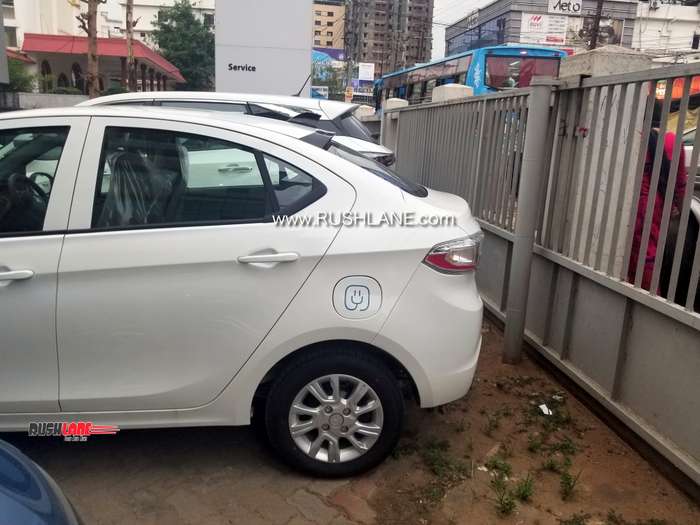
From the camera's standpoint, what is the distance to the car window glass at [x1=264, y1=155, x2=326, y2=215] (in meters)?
2.75

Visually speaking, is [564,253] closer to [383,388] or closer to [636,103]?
[636,103]

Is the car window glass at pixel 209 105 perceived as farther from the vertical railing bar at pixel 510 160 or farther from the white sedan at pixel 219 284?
the white sedan at pixel 219 284

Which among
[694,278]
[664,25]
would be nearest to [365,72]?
[664,25]

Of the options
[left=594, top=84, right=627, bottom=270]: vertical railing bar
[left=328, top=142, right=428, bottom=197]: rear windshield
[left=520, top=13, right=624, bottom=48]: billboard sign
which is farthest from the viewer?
[left=520, top=13, right=624, bottom=48]: billboard sign

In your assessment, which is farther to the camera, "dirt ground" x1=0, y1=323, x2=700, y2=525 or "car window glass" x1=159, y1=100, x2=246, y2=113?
"car window glass" x1=159, y1=100, x2=246, y2=113

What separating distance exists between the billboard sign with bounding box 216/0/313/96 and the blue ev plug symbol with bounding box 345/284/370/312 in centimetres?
724

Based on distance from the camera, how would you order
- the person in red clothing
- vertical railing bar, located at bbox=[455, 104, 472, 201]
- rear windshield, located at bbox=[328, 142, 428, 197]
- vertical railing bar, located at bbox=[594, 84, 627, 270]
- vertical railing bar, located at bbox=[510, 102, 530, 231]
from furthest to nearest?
1. vertical railing bar, located at bbox=[455, 104, 472, 201]
2. vertical railing bar, located at bbox=[510, 102, 530, 231]
3. vertical railing bar, located at bbox=[594, 84, 627, 270]
4. the person in red clothing
5. rear windshield, located at bbox=[328, 142, 428, 197]

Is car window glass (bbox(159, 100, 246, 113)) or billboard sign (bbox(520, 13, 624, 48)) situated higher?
billboard sign (bbox(520, 13, 624, 48))

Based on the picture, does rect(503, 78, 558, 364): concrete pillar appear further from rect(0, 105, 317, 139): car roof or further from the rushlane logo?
the rushlane logo

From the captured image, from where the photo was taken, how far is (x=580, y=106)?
3883 millimetres

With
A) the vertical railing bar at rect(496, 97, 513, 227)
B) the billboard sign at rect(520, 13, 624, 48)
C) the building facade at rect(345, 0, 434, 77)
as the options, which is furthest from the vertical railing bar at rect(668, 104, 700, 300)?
the billboard sign at rect(520, 13, 624, 48)

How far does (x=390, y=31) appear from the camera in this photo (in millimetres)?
65000

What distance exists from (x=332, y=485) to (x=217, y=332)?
3.07ft

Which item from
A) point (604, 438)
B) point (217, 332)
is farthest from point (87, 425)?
point (604, 438)
